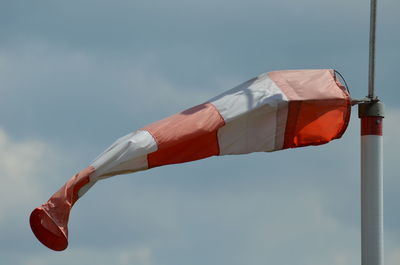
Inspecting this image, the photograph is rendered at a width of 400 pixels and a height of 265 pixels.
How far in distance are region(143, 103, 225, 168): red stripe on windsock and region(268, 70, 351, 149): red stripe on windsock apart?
1533 millimetres

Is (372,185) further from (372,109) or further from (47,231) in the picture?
(47,231)

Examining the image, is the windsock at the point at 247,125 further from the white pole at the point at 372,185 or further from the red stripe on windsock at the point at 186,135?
the white pole at the point at 372,185

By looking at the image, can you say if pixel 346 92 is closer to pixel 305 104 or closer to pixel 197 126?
pixel 305 104

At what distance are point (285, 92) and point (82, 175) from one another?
15.0ft

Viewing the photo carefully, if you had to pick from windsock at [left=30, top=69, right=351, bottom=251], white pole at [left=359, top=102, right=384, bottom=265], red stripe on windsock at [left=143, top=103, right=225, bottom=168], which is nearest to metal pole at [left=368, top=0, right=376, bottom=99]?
white pole at [left=359, top=102, right=384, bottom=265]

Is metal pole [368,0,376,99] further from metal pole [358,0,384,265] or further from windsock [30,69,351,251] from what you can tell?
windsock [30,69,351,251]

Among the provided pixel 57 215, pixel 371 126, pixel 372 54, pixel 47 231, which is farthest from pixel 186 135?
pixel 372 54

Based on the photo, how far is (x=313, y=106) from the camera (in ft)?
81.3

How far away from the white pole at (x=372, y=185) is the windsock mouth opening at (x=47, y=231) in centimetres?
571

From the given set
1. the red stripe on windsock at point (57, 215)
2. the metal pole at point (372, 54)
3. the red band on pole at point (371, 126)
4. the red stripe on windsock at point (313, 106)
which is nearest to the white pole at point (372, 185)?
the red band on pole at point (371, 126)

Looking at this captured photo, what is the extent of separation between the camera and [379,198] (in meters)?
23.8

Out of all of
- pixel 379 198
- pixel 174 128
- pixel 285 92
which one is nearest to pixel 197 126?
pixel 174 128

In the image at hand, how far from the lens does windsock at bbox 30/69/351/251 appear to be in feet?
76.4

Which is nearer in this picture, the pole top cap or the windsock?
the windsock
